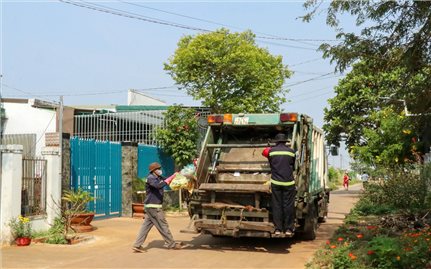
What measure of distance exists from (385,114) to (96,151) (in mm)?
13896

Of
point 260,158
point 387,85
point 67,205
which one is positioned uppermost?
point 387,85

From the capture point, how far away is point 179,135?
645 inches

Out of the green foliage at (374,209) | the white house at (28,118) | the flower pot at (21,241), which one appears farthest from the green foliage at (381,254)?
the white house at (28,118)

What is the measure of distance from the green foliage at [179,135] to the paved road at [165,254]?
18.3 feet

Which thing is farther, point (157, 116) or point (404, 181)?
point (157, 116)

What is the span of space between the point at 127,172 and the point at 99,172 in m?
1.19

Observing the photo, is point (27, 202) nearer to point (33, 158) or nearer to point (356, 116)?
point (33, 158)

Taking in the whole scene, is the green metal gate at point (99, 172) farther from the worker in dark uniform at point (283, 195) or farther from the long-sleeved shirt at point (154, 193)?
the worker in dark uniform at point (283, 195)

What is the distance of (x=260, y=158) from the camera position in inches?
371

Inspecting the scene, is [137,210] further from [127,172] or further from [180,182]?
[180,182]

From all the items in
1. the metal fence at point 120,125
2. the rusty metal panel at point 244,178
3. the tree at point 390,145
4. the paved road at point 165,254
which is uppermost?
the metal fence at point 120,125

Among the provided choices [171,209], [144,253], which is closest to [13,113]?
[171,209]

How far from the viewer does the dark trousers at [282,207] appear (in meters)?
8.17

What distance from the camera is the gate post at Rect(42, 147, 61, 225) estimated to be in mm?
10305
